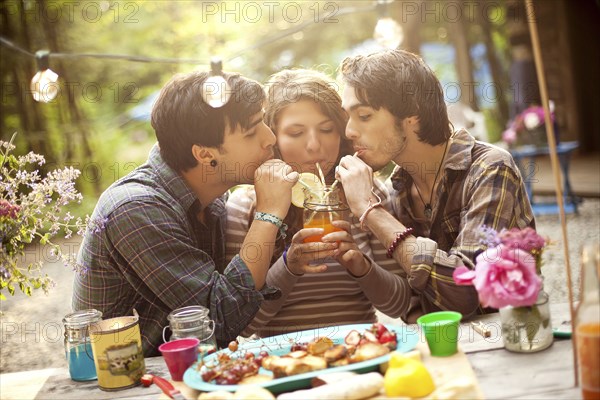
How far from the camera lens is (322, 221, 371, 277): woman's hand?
207cm

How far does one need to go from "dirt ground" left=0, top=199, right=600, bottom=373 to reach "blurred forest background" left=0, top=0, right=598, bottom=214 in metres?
1.95

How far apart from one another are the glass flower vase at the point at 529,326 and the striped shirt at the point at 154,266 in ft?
2.39

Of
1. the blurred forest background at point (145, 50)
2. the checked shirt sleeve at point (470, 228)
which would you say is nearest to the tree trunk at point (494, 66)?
the blurred forest background at point (145, 50)

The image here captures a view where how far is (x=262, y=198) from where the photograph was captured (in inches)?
83.8

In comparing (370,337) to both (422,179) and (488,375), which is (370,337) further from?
(422,179)

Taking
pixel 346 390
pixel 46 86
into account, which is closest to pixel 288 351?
pixel 346 390

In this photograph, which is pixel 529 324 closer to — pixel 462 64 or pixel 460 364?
pixel 460 364

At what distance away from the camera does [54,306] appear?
6.56 m

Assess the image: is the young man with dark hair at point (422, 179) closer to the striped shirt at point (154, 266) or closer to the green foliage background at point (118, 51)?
the striped shirt at point (154, 266)

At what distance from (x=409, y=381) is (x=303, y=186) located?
36.3 inches

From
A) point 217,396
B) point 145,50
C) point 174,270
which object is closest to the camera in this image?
point 217,396

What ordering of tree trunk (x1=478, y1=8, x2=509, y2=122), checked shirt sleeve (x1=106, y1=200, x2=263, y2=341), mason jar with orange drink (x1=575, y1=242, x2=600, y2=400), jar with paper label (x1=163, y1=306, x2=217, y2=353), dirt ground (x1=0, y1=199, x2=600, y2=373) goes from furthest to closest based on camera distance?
tree trunk (x1=478, y1=8, x2=509, y2=122) < dirt ground (x1=0, y1=199, x2=600, y2=373) < checked shirt sleeve (x1=106, y1=200, x2=263, y2=341) < jar with paper label (x1=163, y1=306, x2=217, y2=353) < mason jar with orange drink (x1=575, y1=242, x2=600, y2=400)

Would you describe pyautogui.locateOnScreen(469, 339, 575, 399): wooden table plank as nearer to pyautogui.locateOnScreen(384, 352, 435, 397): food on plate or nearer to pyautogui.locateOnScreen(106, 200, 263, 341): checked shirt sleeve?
pyautogui.locateOnScreen(384, 352, 435, 397): food on plate

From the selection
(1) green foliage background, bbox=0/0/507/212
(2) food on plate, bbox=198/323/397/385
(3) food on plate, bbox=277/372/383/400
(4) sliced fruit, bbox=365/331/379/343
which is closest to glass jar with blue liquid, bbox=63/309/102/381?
(2) food on plate, bbox=198/323/397/385
